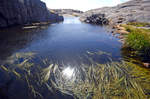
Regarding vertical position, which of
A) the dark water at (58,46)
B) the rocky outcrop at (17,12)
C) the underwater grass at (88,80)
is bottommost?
the underwater grass at (88,80)

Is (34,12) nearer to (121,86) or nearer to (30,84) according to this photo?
(30,84)

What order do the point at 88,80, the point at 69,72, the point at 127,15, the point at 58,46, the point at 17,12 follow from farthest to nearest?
the point at 127,15 → the point at 17,12 → the point at 58,46 → the point at 69,72 → the point at 88,80

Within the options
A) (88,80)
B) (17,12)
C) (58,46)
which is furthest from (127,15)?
(88,80)

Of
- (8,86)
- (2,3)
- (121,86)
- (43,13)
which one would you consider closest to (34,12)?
(43,13)

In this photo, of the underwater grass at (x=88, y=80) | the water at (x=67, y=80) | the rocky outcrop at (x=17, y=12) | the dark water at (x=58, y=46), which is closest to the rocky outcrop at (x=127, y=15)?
the dark water at (x=58, y=46)

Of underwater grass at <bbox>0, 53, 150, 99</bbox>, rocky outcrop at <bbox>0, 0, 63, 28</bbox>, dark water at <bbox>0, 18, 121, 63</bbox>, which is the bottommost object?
underwater grass at <bbox>0, 53, 150, 99</bbox>

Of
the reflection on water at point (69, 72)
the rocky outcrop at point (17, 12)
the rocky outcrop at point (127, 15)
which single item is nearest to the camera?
the reflection on water at point (69, 72)

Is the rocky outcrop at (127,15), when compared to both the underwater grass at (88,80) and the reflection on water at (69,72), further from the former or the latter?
the reflection on water at (69,72)

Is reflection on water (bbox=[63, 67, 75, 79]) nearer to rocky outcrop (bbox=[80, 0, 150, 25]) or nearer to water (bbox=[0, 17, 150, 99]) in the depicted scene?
water (bbox=[0, 17, 150, 99])

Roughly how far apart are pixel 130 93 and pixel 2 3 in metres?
31.2

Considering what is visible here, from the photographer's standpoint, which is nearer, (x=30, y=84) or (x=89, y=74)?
(x=30, y=84)

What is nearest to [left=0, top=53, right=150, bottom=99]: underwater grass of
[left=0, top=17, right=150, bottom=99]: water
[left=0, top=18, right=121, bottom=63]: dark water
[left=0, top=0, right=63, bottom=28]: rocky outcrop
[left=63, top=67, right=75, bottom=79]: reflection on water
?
[left=0, top=17, right=150, bottom=99]: water

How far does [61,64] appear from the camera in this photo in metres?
7.95

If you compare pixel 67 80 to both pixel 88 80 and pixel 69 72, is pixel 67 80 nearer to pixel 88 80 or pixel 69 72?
pixel 69 72
